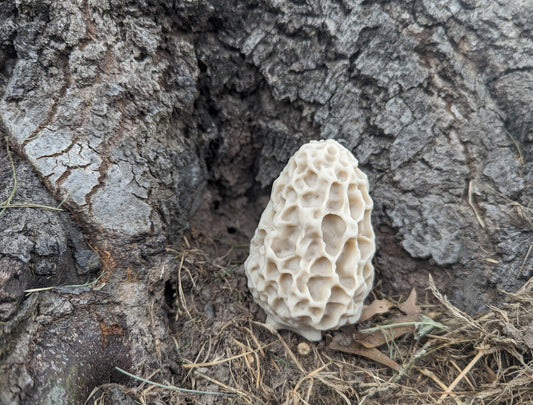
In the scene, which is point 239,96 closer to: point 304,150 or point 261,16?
point 261,16

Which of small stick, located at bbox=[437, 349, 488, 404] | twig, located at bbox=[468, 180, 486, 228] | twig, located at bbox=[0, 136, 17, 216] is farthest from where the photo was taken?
twig, located at bbox=[468, 180, 486, 228]

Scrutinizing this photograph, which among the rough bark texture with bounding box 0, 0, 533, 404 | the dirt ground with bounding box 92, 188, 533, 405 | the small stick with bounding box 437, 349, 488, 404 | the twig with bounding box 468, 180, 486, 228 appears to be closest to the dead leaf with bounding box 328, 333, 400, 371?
the dirt ground with bounding box 92, 188, 533, 405

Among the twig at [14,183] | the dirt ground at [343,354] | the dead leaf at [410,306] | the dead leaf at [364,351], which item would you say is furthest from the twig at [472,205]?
the twig at [14,183]

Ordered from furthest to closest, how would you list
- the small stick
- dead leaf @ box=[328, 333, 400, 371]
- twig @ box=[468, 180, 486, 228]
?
twig @ box=[468, 180, 486, 228], dead leaf @ box=[328, 333, 400, 371], the small stick

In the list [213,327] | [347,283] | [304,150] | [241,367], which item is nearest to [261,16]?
[304,150]

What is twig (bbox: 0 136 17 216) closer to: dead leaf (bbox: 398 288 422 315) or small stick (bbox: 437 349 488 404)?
dead leaf (bbox: 398 288 422 315)

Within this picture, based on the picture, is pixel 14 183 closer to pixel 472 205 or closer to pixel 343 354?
pixel 343 354

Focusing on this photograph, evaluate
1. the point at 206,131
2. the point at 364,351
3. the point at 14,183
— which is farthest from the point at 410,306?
the point at 14,183
